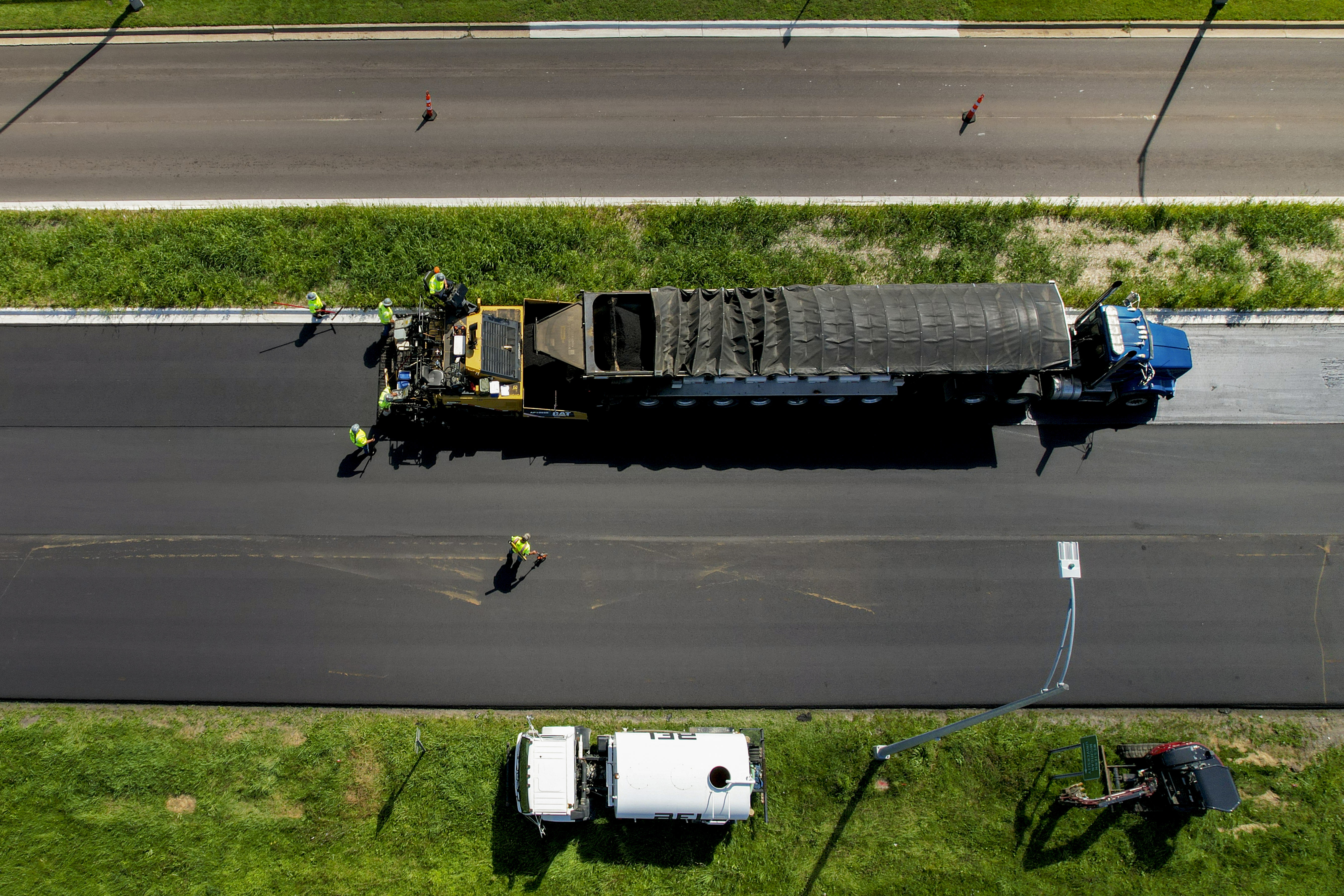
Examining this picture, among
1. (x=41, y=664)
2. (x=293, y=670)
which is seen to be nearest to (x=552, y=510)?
(x=293, y=670)

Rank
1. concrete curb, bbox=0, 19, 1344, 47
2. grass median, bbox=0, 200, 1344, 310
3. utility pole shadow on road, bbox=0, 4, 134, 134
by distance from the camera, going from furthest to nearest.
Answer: concrete curb, bbox=0, 19, 1344, 47, utility pole shadow on road, bbox=0, 4, 134, 134, grass median, bbox=0, 200, 1344, 310

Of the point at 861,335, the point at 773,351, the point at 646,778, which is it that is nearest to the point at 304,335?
the point at 773,351

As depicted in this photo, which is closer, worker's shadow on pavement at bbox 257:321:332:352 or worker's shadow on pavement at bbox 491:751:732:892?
worker's shadow on pavement at bbox 491:751:732:892

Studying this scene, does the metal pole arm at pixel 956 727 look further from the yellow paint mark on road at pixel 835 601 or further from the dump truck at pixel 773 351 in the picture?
the dump truck at pixel 773 351

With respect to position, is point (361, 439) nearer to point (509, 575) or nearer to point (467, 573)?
point (467, 573)

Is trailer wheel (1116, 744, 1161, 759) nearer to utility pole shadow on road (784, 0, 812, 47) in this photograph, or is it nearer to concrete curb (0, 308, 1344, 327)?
concrete curb (0, 308, 1344, 327)

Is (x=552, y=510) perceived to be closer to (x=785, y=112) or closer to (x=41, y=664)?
(x=41, y=664)

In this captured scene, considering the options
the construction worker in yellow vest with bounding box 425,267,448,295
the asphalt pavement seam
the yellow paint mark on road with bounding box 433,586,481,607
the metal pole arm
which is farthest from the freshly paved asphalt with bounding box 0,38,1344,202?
the metal pole arm

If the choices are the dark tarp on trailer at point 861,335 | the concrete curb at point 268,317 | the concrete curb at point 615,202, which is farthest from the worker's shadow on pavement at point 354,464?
the dark tarp on trailer at point 861,335
